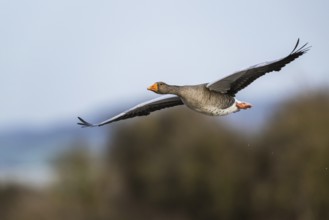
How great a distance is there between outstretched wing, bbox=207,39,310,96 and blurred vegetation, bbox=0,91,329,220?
2854 centimetres

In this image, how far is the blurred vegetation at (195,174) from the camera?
1850 inches

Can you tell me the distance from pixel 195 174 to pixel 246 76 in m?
39.7

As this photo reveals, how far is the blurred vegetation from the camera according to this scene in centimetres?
Answer: 4700

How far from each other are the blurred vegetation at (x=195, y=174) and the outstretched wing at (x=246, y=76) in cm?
2854

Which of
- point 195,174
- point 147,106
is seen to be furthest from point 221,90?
point 195,174

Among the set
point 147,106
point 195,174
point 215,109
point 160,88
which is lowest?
point 195,174

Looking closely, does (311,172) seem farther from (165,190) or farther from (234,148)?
(165,190)

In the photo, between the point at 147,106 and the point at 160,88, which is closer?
the point at 160,88

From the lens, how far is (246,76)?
16.0m

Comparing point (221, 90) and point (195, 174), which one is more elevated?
point (221, 90)

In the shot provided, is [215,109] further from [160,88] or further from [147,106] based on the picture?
[147,106]

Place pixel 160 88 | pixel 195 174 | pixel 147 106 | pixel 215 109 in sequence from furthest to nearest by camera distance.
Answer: pixel 195 174, pixel 147 106, pixel 160 88, pixel 215 109

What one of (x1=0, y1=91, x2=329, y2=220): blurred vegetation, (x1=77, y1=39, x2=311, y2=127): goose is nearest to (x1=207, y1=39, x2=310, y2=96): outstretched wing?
(x1=77, y1=39, x2=311, y2=127): goose

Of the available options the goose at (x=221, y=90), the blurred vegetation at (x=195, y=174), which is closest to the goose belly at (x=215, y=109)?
the goose at (x=221, y=90)
